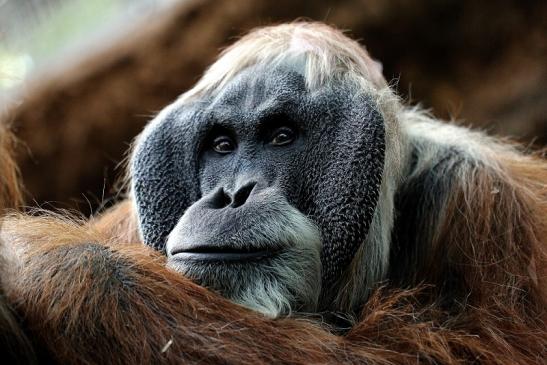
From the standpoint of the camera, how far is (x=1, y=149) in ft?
8.14

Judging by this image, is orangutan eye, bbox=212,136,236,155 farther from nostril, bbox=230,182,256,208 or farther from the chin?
the chin

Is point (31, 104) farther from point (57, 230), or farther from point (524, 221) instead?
point (524, 221)

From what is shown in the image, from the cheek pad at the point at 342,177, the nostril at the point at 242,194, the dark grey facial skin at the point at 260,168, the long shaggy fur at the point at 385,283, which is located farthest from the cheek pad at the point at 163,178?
the cheek pad at the point at 342,177

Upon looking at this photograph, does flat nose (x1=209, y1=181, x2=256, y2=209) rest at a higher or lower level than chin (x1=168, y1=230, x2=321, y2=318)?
higher

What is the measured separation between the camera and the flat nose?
2.39 metres

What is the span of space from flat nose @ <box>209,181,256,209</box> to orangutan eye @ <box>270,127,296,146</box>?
185 millimetres

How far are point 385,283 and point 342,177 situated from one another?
44 centimetres

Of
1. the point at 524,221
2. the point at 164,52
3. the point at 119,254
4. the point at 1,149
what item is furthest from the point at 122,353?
the point at 164,52

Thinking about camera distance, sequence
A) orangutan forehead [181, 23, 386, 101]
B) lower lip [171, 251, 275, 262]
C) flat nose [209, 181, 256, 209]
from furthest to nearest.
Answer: orangutan forehead [181, 23, 386, 101] → flat nose [209, 181, 256, 209] → lower lip [171, 251, 275, 262]

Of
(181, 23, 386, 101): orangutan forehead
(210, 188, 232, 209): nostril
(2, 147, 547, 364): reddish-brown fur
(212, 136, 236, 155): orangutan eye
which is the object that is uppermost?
(181, 23, 386, 101): orangutan forehead

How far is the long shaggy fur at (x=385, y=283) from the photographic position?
6.91 feet

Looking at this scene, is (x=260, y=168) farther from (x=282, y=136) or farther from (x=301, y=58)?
(x=301, y=58)

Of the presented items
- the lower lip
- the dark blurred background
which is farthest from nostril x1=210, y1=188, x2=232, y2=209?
the dark blurred background

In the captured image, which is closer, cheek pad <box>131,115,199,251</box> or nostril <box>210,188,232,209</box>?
nostril <box>210,188,232,209</box>
